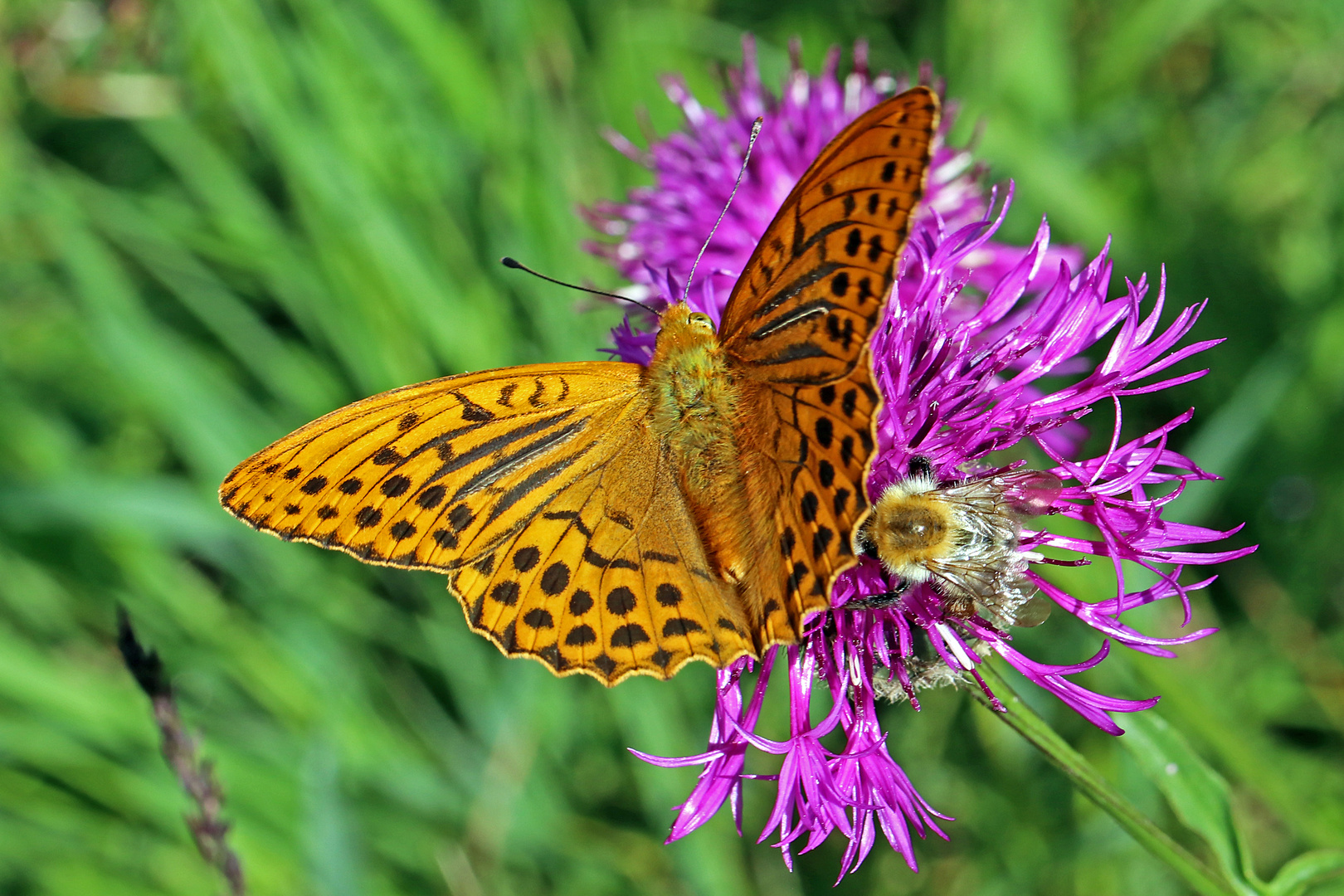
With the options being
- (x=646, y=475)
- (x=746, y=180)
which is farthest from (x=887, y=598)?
(x=746, y=180)

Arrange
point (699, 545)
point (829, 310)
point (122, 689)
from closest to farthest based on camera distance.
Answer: point (829, 310) < point (699, 545) < point (122, 689)

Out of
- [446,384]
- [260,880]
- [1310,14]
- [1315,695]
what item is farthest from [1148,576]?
[260,880]

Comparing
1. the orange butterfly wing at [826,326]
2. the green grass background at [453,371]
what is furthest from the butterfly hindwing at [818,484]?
the green grass background at [453,371]

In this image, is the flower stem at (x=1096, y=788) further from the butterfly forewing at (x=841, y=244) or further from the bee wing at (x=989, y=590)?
the butterfly forewing at (x=841, y=244)

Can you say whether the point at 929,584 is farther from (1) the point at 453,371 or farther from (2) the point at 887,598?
(1) the point at 453,371

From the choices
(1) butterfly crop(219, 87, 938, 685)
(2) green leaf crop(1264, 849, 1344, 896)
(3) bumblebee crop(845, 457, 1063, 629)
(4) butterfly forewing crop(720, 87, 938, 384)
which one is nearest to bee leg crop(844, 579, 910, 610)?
(3) bumblebee crop(845, 457, 1063, 629)

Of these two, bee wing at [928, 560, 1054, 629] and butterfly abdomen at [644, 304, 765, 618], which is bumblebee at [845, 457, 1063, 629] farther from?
butterfly abdomen at [644, 304, 765, 618]

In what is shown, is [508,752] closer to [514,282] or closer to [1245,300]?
[514,282]
